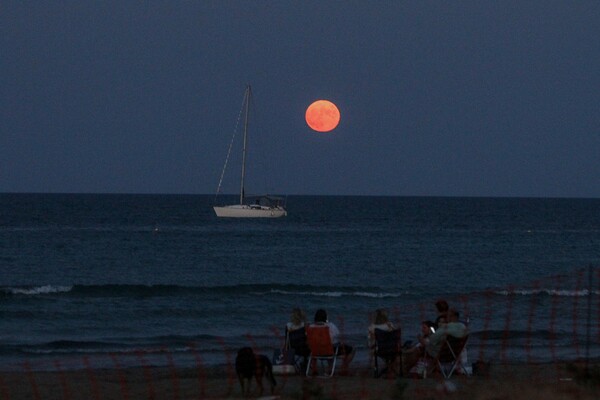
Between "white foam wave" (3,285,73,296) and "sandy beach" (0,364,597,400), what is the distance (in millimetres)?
14828

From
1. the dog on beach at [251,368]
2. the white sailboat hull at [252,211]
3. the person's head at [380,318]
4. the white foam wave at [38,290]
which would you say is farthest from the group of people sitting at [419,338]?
the white sailboat hull at [252,211]

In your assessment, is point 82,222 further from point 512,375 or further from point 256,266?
point 512,375

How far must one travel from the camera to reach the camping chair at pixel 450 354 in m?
13.0

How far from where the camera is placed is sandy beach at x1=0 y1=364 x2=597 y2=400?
10.4 metres

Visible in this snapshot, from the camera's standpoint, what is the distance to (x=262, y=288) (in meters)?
32.3

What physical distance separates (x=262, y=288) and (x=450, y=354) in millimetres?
19467

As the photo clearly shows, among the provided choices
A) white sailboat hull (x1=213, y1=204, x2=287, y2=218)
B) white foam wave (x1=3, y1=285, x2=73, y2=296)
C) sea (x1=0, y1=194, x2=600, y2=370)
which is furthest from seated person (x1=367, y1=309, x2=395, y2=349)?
white sailboat hull (x1=213, y1=204, x2=287, y2=218)

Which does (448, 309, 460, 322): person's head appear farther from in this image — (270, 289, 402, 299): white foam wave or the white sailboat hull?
the white sailboat hull

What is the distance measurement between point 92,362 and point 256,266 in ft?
77.7

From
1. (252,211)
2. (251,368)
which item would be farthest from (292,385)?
(252,211)

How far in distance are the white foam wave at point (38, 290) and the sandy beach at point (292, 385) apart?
48.6 feet

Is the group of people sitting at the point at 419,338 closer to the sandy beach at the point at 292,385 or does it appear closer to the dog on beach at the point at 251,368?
the sandy beach at the point at 292,385

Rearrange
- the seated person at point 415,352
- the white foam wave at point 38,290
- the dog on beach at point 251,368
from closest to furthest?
1. the dog on beach at point 251,368
2. the seated person at point 415,352
3. the white foam wave at point 38,290

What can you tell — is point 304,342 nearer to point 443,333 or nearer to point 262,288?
point 443,333
